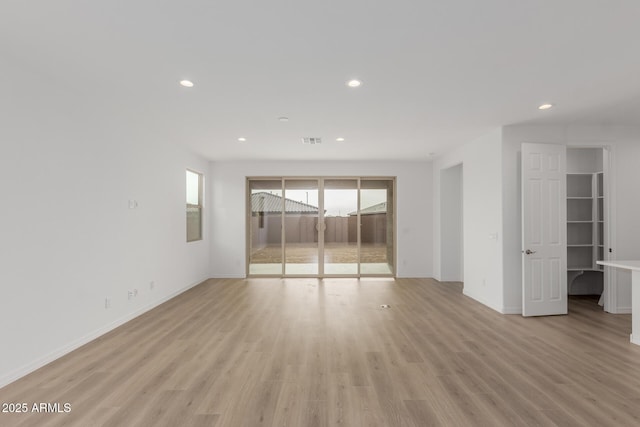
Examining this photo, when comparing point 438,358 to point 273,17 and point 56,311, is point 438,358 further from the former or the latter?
point 56,311

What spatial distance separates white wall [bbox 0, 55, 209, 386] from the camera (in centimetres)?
250

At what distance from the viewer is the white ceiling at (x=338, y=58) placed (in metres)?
1.94

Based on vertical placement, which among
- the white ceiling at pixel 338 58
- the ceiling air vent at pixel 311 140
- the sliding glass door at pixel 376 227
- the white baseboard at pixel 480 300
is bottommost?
the white baseboard at pixel 480 300

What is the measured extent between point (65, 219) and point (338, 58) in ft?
10.1

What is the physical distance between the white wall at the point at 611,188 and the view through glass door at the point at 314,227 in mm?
2915

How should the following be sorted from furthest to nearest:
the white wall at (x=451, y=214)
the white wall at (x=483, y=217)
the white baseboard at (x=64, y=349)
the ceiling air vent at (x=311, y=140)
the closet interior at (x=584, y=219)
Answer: the white wall at (x=451, y=214) < the closet interior at (x=584, y=219) < the ceiling air vent at (x=311, y=140) < the white wall at (x=483, y=217) < the white baseboard at (x=64, y=349)

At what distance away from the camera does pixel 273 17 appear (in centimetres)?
199

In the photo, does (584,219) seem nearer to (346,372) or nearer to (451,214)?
(451,214)

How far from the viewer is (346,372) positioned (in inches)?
104

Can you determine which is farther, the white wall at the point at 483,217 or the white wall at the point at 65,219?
the white wall at the point at 483,217

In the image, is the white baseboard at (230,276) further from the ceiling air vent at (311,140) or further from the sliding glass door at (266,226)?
the ceiling air vent at (311,140)

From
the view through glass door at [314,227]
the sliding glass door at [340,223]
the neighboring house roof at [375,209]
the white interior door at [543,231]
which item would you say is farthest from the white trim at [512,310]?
the neighboring house roof at [375,209]

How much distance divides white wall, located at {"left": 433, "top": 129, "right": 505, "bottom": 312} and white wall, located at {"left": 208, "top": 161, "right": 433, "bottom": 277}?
1.37 metres

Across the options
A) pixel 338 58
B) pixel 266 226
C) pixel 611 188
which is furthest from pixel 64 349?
pixel 611 188
